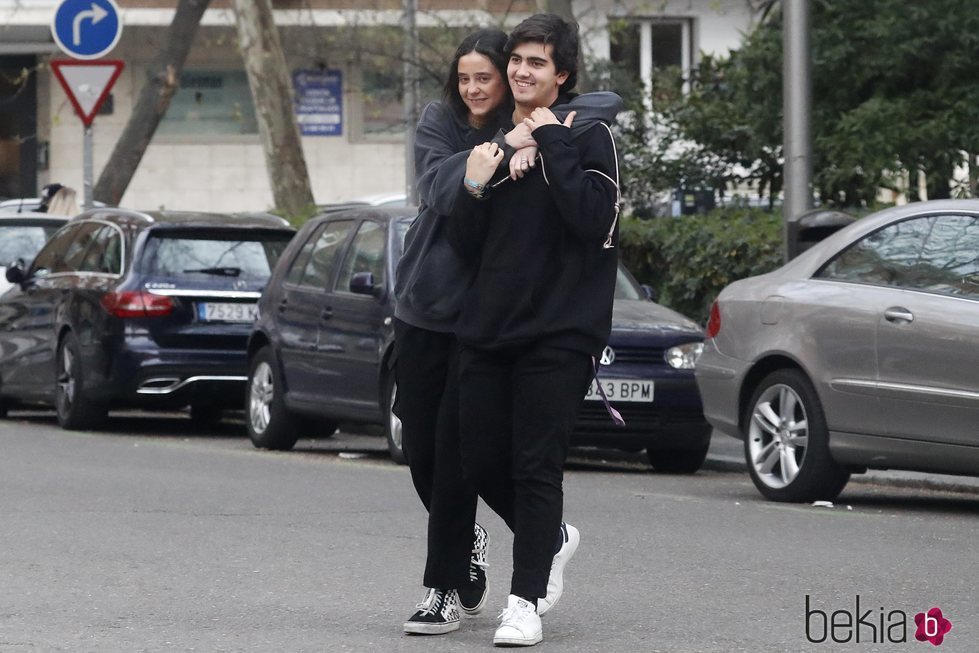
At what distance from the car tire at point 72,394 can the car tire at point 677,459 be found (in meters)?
4.22

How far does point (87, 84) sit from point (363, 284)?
22.2ft

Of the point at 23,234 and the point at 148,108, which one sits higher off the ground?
the point at 148,108

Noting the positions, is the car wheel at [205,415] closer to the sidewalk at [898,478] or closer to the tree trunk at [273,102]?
the sidewalk at [898,478]

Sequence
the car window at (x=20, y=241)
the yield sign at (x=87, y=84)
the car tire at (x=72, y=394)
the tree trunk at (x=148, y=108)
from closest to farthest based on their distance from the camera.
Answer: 1. the car tire at (x=72, y=394)
2. the yield sign at (x=87, y=84)
3. the car window at (x=20, y=241)
4. the tree trunk at (x=148, y=108)

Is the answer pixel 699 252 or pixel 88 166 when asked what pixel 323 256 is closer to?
pixel 699 252

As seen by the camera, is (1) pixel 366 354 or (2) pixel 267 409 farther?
(2) pixel 267 409

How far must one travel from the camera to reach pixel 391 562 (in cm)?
767

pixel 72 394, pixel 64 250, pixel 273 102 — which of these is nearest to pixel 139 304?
pixel 72 394

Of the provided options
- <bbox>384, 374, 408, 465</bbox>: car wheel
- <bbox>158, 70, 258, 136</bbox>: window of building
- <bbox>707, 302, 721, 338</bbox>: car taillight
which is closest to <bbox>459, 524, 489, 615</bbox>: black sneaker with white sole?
<bbox>707, 302, 721, 338</bbox>: car taillight

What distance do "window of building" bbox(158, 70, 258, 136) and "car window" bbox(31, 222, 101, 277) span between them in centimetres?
2169

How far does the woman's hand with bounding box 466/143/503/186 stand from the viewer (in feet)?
18.6

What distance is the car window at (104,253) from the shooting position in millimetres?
14578

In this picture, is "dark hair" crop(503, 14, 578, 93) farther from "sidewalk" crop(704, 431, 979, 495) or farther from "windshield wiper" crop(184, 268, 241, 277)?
"windshield wiper" crop(184, 268, 241, 277)

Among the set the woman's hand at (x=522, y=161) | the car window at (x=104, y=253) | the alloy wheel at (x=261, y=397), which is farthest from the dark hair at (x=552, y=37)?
the car window at (x=104, y=253)
